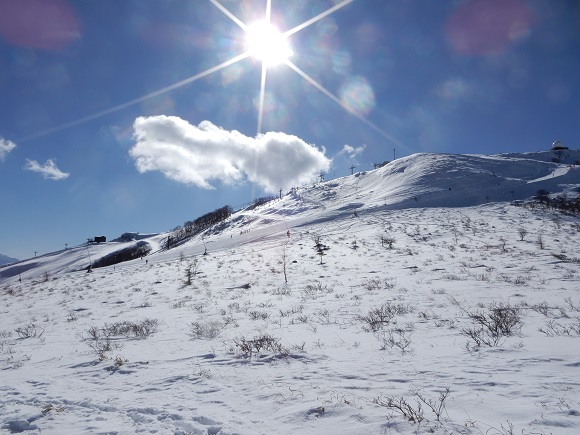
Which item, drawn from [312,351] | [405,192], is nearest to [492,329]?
[312,351]

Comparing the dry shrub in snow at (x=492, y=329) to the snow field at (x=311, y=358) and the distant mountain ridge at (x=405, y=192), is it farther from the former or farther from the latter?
the distant mountain ridge at (x=405, y=192)

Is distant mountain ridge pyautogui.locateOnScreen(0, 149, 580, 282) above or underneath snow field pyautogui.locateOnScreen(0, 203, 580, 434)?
above

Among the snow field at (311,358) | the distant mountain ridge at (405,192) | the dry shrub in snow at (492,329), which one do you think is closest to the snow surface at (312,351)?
the snow field at (311,358)

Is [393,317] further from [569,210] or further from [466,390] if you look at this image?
[569,210]

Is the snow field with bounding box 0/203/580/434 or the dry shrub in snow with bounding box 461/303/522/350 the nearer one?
the snow field with bounding box 0/203/580/434

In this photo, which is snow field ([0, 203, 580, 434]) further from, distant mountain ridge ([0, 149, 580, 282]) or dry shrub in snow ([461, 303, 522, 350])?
distant mountain ridge ([0, 149, 580, 282])

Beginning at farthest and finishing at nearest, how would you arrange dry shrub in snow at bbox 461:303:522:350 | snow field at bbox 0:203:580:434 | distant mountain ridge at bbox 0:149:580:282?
distant mountain ridge at bbox 0:149:580:282, dry shrub in snow at bbox 461:303:522:350, snow field at bbox 0:203:580:434

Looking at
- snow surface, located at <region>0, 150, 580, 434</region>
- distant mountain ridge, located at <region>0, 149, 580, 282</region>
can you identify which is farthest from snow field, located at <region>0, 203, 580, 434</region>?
distant mountain ridge, located at <region>0, 149, 580, 282</region>

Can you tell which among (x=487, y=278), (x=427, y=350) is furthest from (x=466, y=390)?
(x=487, y=278)

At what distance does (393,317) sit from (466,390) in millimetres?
3827

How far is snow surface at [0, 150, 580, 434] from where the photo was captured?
365 cm

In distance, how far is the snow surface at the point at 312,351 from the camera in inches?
144

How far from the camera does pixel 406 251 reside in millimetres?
19750

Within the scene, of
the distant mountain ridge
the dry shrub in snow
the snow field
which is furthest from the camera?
the distant mountain ridge
